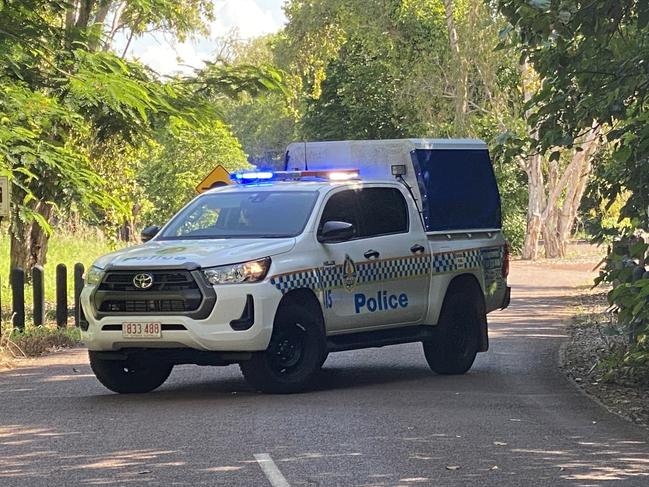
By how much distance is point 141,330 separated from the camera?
41.2ft

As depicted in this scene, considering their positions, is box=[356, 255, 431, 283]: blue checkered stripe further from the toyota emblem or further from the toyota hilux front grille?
the toyota emblem

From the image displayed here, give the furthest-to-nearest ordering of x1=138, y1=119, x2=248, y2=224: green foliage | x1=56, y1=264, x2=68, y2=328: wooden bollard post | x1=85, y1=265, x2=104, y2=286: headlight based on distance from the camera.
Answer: x1=138, y1=119, x2=248, y2=224: green foliage → x1=56, y1=264, x2=68, y2=328: wooden bollard post → x1=85, y1=265, x2=104, y2=286: headlight

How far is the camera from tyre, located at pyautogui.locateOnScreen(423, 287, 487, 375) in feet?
50.0

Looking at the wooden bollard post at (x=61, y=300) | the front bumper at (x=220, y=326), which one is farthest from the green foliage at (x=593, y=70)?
the wooden bollard post at (x=61, y=300)

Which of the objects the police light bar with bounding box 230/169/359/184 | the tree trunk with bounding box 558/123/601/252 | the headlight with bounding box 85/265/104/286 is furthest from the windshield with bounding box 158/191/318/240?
the tree trunk with bounding box 558/123/601/252

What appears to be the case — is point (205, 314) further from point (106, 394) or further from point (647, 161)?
point (647, 161)

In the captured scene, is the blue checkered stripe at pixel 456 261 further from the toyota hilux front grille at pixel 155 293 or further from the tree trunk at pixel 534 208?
the tree trunk at pixel 534 208

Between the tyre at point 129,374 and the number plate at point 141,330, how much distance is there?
565 mm

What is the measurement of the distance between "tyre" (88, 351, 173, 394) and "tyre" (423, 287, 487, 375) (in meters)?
2.95

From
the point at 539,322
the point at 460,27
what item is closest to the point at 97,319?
the point at 539,322

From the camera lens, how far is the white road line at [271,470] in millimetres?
8555

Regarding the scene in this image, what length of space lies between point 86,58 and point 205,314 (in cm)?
846

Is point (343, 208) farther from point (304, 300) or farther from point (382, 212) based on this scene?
point (304, 300)

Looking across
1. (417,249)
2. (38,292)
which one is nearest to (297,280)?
(417,249)
